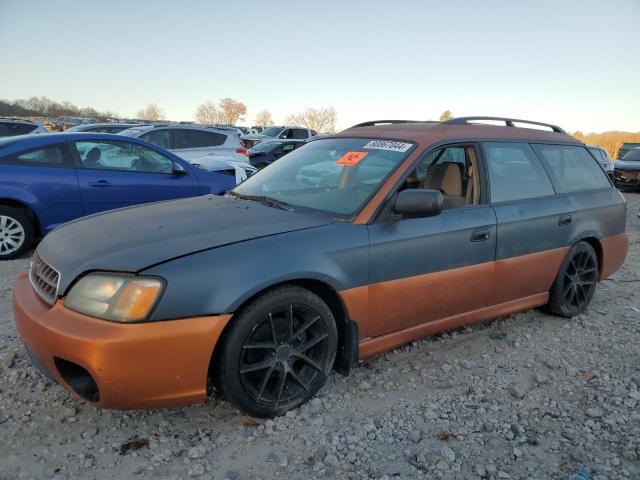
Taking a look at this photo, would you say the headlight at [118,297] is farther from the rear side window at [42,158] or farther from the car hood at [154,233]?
the rear side window at [42,158]

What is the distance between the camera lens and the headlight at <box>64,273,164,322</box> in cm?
231

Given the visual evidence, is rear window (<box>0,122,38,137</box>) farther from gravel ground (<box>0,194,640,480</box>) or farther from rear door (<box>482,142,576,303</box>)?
rear door (<box>482,142,576,303</box>)

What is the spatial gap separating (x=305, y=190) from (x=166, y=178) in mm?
3783

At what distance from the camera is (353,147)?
3.65 m

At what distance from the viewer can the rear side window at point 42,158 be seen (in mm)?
5805

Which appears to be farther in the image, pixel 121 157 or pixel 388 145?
pixel 121 157

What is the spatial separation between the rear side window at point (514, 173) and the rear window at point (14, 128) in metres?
14.2

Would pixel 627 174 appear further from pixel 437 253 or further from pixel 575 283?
pixel 437 253

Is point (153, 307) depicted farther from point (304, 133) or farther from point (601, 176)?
point (304, 133)

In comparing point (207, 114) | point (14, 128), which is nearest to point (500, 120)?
point (14, 128)

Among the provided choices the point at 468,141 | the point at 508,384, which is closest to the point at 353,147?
the point at 468,141

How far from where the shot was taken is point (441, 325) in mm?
3443

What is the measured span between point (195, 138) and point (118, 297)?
9537mm

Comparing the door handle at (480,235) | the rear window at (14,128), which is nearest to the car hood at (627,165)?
the door handle at (480,235)
